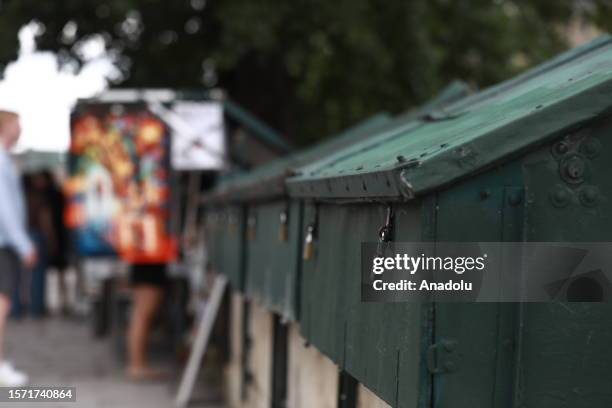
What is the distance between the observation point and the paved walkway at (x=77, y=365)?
363 inches

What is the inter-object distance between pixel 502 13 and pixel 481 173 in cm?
1381

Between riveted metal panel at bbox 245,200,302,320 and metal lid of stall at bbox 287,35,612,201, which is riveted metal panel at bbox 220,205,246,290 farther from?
metal lid of stall at bbox 287,35,612,201

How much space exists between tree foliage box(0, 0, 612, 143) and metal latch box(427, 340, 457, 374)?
11.2 meters

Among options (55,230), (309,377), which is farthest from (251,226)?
(55,230)

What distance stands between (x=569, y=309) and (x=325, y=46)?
41.1ft

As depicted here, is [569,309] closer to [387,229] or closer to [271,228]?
[387,229]

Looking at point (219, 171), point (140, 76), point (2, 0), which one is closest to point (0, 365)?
point (219, 171)

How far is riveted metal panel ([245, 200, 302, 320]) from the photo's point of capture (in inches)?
198

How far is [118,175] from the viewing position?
11180mm

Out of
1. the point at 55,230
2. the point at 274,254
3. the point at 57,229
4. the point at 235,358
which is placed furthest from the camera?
the point at 57,229

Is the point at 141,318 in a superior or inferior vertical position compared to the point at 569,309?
inferior

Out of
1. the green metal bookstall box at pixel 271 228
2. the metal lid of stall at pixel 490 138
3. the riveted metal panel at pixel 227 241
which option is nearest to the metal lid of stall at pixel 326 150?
the green metal bookstall box at pixel 271 228

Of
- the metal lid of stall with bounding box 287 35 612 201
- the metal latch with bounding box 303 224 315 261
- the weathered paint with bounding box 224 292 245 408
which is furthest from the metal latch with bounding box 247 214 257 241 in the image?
the metal lid of stall with bounding box 287 35 612 201

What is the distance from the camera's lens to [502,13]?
16094 millimetres
